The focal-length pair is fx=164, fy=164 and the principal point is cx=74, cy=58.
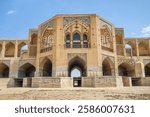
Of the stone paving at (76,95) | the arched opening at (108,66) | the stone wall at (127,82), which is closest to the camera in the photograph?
the stone paving at (76,95)

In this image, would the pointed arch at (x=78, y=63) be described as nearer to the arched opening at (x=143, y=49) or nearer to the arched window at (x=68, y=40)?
the arched window at (x=68, y=40)

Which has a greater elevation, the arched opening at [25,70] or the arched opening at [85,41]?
the arched opening at [85,41]

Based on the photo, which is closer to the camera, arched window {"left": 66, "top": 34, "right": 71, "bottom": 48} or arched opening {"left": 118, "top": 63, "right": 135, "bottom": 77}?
arched window {"left": 66, "top": 34, "right": 71, "bottom": 48}

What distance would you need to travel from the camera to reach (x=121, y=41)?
2486cm

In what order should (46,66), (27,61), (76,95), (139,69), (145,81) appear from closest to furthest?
(76,95), (145,81), (139,69), (46,66), (27,61)

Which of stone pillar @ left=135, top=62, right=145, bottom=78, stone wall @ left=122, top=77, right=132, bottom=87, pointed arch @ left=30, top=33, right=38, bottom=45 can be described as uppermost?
pointed arch @ left=30, top=33, right=38, bottom=45

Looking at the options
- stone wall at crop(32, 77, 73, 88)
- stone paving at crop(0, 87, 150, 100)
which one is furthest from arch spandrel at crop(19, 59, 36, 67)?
stone paving at crop(0, 87, 150, 100)

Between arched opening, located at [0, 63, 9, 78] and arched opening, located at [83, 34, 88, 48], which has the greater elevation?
arched opening, located at [83, 34, 88, 48]

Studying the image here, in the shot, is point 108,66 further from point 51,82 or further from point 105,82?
point 51,82

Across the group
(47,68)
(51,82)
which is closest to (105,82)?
(51,82)

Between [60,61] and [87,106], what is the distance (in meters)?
13.6

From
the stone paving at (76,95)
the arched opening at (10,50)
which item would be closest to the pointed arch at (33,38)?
the arched opening at (10,50)

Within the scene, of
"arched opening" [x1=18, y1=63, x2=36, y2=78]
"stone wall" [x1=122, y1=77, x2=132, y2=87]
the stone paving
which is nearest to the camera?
the stone paving

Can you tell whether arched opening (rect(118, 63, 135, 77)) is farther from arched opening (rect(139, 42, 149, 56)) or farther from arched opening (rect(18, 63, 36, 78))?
arched opening (rect(18, 63, 36, 78))
